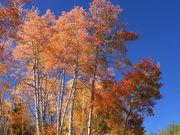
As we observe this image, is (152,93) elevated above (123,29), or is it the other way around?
(123,29)

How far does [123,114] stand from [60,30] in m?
7.06

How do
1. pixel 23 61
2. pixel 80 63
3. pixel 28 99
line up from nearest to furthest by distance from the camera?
1. pixel 80 63
2. pixel 23 61
3. pixel 28 99

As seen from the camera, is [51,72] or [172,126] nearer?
[51,72]

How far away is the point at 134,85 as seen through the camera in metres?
16.2

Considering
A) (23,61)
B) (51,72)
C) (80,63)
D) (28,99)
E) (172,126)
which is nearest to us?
(80,63)

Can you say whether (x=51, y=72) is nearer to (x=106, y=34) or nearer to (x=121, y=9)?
(x=106, y=34)

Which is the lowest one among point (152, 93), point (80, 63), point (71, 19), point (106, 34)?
point (152, 93)

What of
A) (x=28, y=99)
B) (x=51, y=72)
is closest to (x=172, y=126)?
(x=28, y=99)

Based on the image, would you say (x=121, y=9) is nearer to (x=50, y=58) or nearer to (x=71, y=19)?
(x=71, y=19)

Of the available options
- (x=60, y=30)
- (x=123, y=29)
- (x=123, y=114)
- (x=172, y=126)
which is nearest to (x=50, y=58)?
(x=60, y=30)

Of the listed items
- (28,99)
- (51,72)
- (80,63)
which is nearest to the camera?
(80,63)

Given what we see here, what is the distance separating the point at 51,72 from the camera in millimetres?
17203

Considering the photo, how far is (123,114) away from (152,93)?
7.98 feet

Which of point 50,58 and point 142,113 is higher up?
point 50,58
